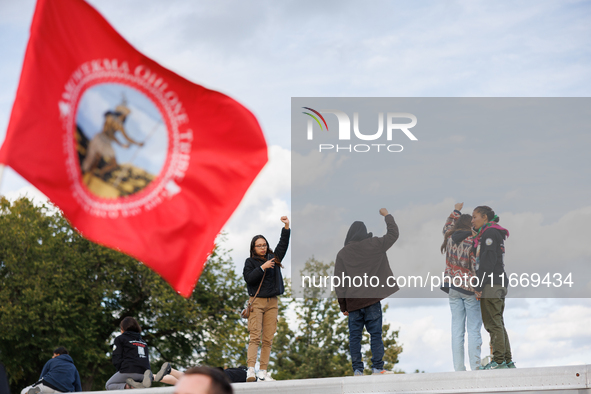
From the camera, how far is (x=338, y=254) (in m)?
9.32

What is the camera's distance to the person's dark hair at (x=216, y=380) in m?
2.36

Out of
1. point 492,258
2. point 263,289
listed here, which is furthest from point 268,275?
point 492,258

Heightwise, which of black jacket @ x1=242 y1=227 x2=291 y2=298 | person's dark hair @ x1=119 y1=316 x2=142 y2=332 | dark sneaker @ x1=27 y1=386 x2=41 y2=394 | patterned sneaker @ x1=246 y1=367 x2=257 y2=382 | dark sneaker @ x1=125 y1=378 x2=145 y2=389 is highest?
black jacket @ x1=242 y1=227 x2=291 y2=298

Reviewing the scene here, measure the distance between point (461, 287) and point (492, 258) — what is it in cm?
58

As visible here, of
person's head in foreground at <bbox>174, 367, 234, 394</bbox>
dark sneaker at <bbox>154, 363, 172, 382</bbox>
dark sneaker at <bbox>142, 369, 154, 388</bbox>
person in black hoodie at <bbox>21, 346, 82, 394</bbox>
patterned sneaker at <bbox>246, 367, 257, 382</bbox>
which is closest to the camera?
person's head in foreground at <bbox>174, 367, 234, 394</bbox>

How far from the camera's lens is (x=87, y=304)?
28297mm

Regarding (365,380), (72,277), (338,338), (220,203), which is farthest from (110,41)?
(338,338)

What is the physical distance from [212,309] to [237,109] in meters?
26.4

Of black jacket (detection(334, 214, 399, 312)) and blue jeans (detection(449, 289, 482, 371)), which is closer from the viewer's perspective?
blue jeans (detection(449, 289, 482, 371))

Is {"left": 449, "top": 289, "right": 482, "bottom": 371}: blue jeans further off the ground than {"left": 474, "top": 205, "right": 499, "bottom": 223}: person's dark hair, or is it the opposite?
{"left": 474, "top": 205, "right": 499, "bottom": 223}: person's dark hair

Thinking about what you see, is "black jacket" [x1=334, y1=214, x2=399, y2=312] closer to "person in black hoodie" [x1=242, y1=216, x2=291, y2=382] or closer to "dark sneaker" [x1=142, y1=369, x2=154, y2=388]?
"person in black hoodie" [x1=242, y1=216, x2=291, y2=382]

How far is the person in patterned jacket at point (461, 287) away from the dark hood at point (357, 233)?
45.0 inches

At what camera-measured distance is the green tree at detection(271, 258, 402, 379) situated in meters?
34.6

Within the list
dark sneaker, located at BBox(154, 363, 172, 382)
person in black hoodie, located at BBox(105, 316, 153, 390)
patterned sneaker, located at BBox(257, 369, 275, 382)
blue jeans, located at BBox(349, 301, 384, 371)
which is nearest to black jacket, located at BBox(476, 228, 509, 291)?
blue jeans, located at BBox(349, 301, 384, 371)
